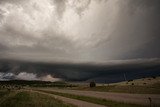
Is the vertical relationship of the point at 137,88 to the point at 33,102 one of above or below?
above

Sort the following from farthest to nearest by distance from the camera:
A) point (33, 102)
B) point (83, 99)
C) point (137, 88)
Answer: point (137, 88) → point (83, 99) → point (33, 102)

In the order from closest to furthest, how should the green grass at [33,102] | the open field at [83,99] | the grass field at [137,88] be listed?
the green grass at [33,102] → the open field at [83,99] → the grass field at [137,88]

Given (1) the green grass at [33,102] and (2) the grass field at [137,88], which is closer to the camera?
(1) the green grass at [33,102]

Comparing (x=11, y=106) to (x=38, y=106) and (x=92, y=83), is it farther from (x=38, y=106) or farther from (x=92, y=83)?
(x=92, y=83)

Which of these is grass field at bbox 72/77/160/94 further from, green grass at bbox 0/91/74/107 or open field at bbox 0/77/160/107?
green grass at bbox 0/91/74/107

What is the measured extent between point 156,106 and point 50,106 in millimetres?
14362

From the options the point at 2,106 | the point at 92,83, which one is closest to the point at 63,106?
the point at 2,106

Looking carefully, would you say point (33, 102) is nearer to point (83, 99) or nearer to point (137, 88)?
point (83, 99)

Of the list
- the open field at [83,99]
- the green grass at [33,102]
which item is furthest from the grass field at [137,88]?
the green grass at [33,102]

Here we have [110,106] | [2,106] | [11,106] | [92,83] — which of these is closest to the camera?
[110,106]

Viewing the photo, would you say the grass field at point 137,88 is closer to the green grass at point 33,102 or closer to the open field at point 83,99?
the open field at point 83,99

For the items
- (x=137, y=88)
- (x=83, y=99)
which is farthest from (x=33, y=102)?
(x=137, y=88)

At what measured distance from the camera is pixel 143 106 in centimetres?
3017

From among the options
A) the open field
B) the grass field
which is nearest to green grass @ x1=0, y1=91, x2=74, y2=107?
the open field
